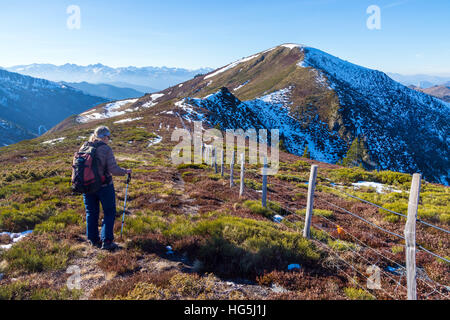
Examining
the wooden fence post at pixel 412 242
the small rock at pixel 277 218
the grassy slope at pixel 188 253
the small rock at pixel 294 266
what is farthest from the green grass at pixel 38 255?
the wooden fence post at pixel 412 242

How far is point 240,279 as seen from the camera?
4.91 m

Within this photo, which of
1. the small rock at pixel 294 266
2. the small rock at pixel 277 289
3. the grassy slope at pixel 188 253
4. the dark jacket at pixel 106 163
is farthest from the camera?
the dark jacket at pixel 106 163

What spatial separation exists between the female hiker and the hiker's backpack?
0.08 metres

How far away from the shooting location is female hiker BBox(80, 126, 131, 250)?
5.55 meters

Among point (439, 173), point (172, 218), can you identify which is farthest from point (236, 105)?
point (439, 173)

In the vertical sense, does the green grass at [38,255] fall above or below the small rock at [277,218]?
above

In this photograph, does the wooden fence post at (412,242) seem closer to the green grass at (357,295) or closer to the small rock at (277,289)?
the green grass at (357,295)

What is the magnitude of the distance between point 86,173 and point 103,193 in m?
0.66

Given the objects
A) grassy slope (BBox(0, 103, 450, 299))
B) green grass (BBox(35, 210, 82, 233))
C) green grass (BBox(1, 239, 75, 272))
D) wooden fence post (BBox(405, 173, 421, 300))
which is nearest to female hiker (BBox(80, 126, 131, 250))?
grassy slope (BBox(0, 103, 450, 299))

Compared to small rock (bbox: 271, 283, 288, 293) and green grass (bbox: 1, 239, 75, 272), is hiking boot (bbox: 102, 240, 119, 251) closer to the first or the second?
green grass (bbox: 1, 239, 75, 272)

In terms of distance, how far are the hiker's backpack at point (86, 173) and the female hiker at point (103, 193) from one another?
3.1 inches

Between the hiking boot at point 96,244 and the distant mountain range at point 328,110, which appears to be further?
the distant mountain range at point 328,110

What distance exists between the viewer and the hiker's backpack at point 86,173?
5.33 meters
